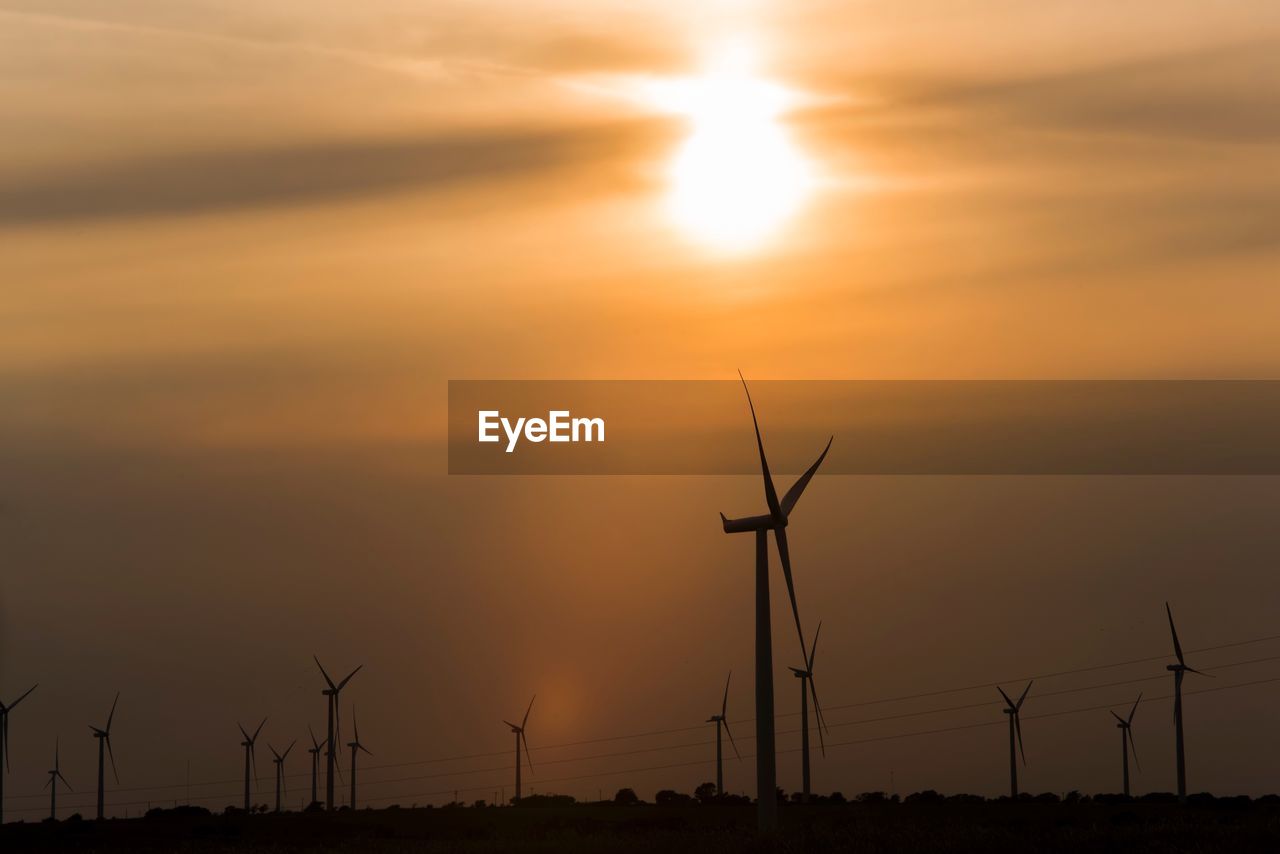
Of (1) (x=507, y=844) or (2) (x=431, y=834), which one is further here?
(2) (x=431, y=834)

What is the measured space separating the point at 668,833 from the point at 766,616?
54.0 feet

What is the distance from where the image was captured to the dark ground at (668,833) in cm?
7875

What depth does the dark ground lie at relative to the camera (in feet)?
258

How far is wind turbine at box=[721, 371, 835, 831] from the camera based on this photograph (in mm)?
92438

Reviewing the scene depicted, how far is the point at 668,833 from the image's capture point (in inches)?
4117

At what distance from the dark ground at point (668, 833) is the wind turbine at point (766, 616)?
2.69 meters

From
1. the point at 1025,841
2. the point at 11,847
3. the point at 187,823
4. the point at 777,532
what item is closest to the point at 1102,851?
→ the point at 1025,841

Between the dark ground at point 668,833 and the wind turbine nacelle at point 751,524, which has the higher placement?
the wind turbine nacelle at point 751,524

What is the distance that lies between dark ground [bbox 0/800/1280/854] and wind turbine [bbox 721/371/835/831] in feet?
8.83

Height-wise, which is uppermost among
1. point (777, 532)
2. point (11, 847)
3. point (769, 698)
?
point (777, 532)

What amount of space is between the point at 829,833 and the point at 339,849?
29520mm

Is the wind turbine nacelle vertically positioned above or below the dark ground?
above

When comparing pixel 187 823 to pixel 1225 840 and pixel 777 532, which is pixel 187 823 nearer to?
pixel 777 532

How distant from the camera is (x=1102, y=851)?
3022 inches
